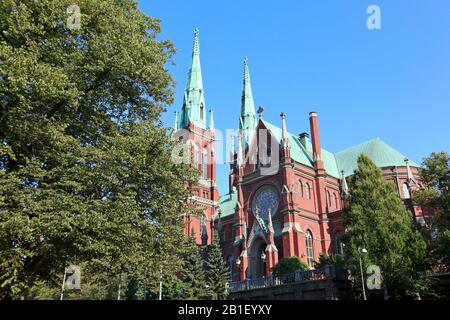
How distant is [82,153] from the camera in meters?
10.5

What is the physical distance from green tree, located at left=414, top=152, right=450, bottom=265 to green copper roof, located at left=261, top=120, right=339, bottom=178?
21.1 metres

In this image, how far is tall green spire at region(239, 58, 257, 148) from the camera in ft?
229

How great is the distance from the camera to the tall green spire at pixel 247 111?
69938mm

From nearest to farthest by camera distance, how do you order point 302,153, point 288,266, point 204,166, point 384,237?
point 384,237 → point 288,266 → point 302,153 → point 204,166

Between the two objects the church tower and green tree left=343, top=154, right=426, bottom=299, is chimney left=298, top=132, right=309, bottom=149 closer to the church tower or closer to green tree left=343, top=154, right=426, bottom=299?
the church tower

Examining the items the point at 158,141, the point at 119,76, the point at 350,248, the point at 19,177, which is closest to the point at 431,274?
the point at 350,248

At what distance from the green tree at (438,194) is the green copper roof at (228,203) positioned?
3599cm

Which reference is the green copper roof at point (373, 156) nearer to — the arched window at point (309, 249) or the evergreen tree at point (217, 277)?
Answer: the arched window at point (309, 249)

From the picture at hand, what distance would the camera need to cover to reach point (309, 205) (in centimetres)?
4266

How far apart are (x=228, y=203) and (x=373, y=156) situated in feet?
74.8

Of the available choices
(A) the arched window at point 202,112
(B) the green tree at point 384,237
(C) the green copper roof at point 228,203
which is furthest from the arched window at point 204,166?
(B) the green tree at point 384,237

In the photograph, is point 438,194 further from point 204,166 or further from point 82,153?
point 204,166

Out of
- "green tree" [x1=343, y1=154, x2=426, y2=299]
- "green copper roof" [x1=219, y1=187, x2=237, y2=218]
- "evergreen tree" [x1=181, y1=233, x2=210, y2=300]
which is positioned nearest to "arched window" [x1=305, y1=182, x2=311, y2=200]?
"evergreen tree" [x1=181, y1=233, x2=210, y2=300]

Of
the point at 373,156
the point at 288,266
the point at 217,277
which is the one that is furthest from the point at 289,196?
the point at 373,156
